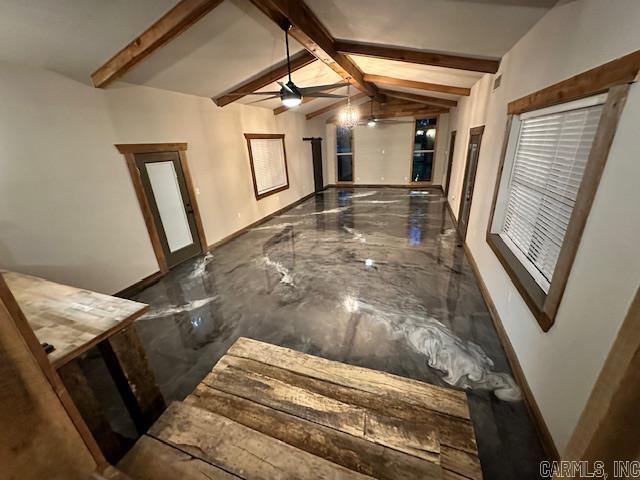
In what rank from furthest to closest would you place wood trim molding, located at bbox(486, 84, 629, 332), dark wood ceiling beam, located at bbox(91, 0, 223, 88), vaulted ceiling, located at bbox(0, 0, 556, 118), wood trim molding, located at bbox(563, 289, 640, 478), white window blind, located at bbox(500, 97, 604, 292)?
dark wood ceiling beam, located at bbox(91, 0, 223, 88) → vaulted ceiling, located at bbox(0, 0, 556, 118) → white window blind, located at bbox(500, 97, 604, 292) → wood trim molding, located at bbox(486, 84, 629, 332) → wood trim molding, located at bbox(563, 289, 640, 478)

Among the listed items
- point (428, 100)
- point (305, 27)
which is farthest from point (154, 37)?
point (428, 100)

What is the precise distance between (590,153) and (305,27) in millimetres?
2817

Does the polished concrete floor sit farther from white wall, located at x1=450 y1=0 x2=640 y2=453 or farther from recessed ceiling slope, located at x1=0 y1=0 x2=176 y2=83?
recessed ceiling slope, located at x1=0 y1=0 x2=176 y2=83

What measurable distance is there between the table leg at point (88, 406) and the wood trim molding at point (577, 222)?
278cm

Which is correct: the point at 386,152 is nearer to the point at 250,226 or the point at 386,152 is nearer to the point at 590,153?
the point at 250,226

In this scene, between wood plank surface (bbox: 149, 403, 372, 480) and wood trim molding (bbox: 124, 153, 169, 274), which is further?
wood trim molding (bbox: 124, 153, 169, 274)

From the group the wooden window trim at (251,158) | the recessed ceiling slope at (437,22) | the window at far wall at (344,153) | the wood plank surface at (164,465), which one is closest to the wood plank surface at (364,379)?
the wood plank surface at (164,465)

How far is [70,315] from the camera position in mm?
1659

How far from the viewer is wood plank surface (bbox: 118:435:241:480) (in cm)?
109

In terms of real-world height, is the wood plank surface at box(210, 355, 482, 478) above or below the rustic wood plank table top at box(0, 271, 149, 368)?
below

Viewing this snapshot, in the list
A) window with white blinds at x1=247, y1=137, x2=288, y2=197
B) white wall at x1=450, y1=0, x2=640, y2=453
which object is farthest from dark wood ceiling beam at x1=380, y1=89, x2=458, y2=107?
white wall at x1=450, y1=0, x2=640, y2=453

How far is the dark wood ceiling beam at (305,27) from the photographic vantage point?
7.95 ft

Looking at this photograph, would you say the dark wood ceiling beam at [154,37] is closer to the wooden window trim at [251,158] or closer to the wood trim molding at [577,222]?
the wood trim molding at [577,222]

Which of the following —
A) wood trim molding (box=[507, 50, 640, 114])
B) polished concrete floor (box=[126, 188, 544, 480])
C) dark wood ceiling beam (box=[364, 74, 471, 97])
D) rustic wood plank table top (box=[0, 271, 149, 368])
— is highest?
dark wood ceiling beam (box=[364, 74, 471, 97])
